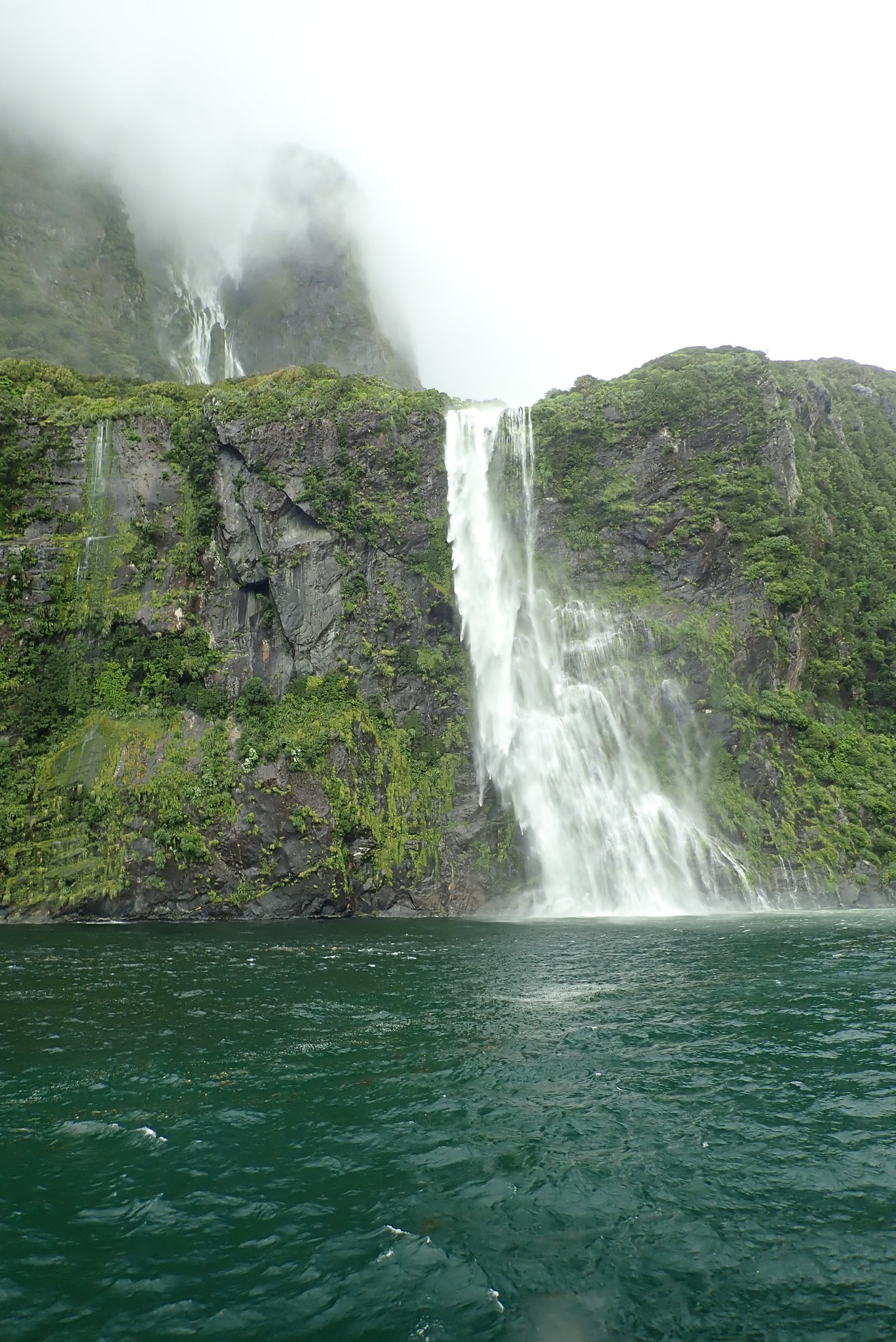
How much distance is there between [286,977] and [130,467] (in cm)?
2801

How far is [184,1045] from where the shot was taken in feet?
35.8

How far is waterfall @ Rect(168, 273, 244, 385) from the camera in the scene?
254ft

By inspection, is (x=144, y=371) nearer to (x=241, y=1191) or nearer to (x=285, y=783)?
(x=285, y=783)

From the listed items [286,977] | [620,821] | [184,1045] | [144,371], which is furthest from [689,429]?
[144,371]

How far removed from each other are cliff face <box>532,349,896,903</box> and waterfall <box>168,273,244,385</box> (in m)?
49.5

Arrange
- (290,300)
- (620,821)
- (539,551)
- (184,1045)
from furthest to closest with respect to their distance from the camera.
Result: (290,300) < (539,551) < (620,821) < (184,1045)

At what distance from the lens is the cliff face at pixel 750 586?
31484 millimetres

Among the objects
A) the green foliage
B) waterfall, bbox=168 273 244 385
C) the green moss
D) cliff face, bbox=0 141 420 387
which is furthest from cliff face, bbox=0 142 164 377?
the green moss

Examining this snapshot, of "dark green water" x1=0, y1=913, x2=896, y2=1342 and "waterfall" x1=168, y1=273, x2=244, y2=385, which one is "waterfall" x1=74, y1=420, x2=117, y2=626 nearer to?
"dark green water" x1=0, y1=913, x2=896, y2=1342

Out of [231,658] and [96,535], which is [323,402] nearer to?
[96,535]

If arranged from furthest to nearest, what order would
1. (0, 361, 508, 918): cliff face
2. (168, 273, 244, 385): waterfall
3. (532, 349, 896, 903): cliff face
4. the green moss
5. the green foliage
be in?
(168, 273, 244, 385): waterfall
the green foliage
(532, 349, 896, 903): cliff face
the green moss
(0, 361, 508, 918): cliff face

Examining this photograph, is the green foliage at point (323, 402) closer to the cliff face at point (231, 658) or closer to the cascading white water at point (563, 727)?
the cliff face at point (231, 658)

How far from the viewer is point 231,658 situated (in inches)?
1304

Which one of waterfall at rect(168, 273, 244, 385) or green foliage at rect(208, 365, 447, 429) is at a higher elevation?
waterfall at rect(168, 273, 244, 385)
